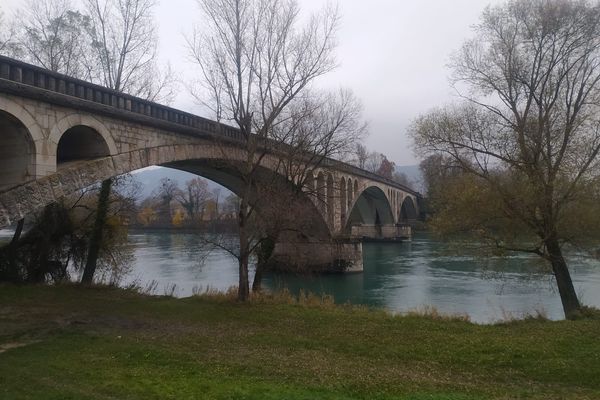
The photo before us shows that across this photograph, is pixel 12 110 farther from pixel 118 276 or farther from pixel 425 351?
pixel 118 276

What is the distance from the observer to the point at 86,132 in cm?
1305

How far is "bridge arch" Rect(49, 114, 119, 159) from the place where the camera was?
11156 millimetres

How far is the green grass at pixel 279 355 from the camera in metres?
6.62

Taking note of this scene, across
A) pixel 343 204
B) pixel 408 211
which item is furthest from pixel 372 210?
pixel 343 204

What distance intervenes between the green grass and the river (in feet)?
15.0

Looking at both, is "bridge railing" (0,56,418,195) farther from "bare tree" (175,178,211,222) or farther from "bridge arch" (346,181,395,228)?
"bare tree" (175,178,211,222)

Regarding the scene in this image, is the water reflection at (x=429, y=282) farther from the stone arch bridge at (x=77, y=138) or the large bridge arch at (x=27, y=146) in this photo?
the large bridge arch at (x=27, y=146)

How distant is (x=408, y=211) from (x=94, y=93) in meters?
79.6

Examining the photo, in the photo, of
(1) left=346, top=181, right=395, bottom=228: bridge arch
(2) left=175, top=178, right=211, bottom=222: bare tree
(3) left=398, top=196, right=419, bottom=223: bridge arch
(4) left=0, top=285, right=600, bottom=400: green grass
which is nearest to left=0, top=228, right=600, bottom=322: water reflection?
(4) left=0, top=285, right=600, bottom=400: green grass

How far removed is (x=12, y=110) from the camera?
32.9 feet

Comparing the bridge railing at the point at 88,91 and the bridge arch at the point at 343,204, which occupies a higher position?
the bridge railing at the point at 88,91

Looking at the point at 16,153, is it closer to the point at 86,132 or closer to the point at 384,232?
the point at 86,132

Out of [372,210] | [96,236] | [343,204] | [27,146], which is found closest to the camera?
[27,146]

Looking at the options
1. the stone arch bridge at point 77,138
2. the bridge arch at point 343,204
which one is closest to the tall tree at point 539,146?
the stone arch bridge at point 77,138
